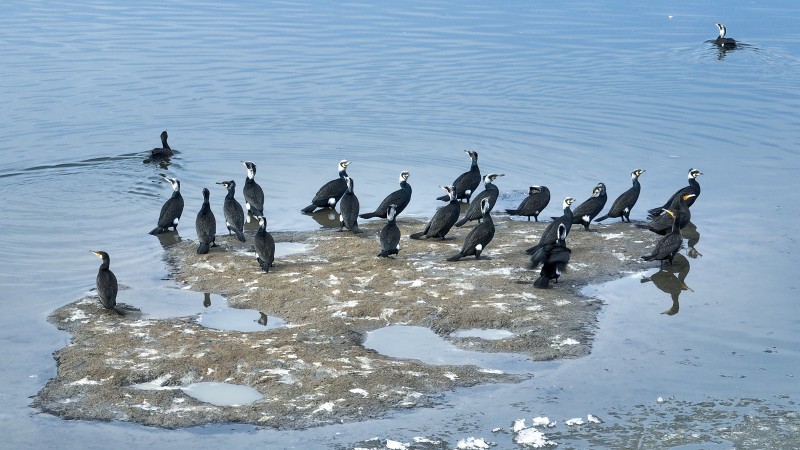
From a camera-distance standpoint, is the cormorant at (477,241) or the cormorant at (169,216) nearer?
the cormorant at (477,241)

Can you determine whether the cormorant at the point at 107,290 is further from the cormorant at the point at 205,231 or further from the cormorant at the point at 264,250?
the cormorant at the point at 205,231

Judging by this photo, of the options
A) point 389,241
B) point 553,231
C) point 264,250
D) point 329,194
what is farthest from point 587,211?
point 264,250

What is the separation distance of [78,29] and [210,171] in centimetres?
2063

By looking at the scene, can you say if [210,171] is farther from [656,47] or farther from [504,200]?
[656,47]

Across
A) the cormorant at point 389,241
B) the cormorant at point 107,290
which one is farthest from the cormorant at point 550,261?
the cormorant at point 107,290

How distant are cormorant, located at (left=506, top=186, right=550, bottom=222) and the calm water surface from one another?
130 centimetres

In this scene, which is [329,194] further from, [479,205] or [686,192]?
[686,192]

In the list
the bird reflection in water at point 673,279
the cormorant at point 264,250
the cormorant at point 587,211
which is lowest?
the bird reflection in water at point 673,279

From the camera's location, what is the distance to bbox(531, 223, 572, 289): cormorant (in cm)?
1568

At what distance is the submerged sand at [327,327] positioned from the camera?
1198 centimetres

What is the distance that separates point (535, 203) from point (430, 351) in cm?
670

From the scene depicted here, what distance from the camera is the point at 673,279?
1677cm

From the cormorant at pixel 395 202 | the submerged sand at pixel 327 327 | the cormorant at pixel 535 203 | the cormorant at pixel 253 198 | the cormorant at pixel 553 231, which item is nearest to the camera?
the submerged sand at pixel 327 327

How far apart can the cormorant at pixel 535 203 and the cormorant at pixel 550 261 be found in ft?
11.4
